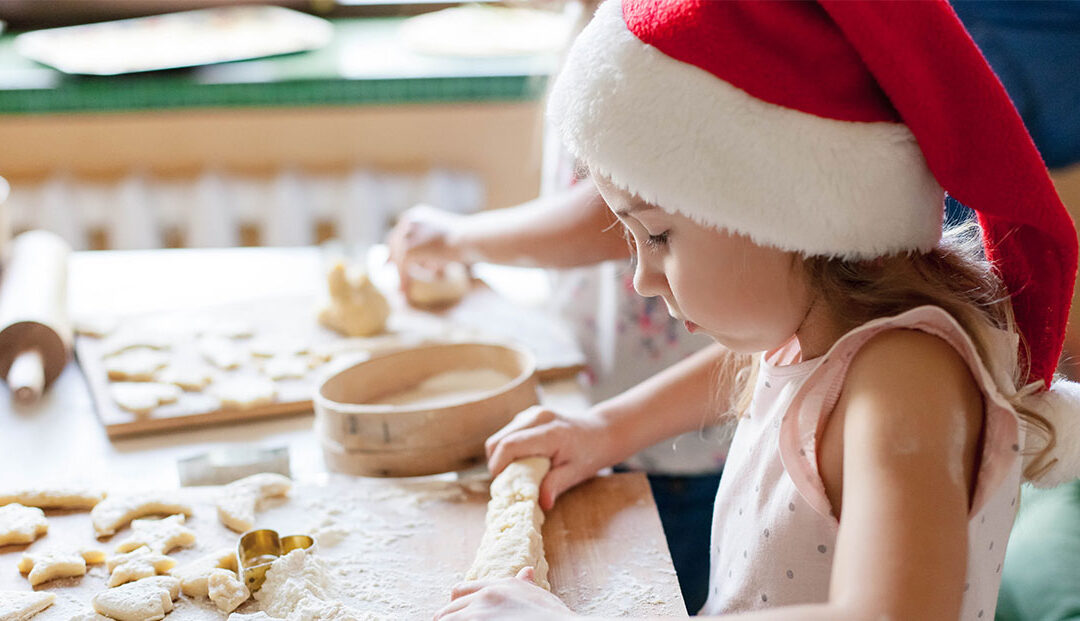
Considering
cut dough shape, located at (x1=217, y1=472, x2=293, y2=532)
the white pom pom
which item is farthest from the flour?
the white pom pom

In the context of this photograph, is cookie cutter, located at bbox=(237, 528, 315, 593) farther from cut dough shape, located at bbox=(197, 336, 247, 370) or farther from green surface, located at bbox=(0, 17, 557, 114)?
green surface, located at bbox=(0, 17, 557, 114)

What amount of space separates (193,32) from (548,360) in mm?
1720

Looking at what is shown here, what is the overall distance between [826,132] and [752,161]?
1.9 inches

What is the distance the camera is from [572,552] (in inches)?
32.7

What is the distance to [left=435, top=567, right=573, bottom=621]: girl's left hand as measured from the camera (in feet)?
2.22

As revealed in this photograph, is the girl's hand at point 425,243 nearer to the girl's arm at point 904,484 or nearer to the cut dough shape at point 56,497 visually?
the cut dough shape at point 56,497

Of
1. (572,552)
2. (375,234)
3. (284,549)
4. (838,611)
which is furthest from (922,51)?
(375,234)

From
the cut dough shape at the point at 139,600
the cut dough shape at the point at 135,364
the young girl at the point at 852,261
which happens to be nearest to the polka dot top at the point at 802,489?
the young girl at the point at 852,261

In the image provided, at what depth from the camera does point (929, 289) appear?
69cm

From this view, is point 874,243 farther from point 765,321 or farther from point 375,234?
point 375,234

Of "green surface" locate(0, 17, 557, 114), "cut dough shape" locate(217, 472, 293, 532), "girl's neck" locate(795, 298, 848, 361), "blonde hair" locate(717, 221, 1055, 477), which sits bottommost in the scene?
"cut dough shape" locate(217, 472, 293, 532)

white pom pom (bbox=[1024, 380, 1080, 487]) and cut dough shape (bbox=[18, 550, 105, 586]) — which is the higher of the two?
white pom pom (bbox=[1024, 380, 1080, 487])

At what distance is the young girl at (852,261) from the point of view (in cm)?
60

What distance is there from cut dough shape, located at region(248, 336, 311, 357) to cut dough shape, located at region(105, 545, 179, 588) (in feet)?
1.47
